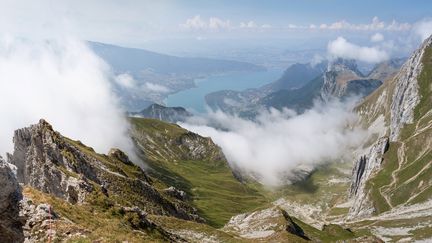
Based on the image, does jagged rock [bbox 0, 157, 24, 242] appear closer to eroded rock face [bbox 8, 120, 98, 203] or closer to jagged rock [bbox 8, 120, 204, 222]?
jagged rock [bbox 8, 120, 204, 222]

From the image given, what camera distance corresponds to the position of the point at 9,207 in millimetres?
28188

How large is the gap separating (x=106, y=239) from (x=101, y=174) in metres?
81.2

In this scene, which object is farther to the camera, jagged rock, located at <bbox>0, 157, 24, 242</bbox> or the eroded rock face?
the eroded rock face

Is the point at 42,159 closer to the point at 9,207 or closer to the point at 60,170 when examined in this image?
the point at 60,170

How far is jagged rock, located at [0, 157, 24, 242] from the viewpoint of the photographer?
2717 cm

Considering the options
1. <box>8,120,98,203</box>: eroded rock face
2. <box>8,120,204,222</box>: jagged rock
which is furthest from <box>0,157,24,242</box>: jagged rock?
<box>8,120,98,203</box>: eroded rock face

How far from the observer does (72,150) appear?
11000cm

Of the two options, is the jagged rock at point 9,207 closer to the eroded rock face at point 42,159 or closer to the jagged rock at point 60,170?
the jagged rock at point 60,170

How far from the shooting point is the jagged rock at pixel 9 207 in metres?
27.2

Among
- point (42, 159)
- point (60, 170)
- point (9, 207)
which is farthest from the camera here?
point (42, 159)

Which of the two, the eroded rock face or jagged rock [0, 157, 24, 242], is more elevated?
the eroded rock face

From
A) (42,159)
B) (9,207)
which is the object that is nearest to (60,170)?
(42,159)

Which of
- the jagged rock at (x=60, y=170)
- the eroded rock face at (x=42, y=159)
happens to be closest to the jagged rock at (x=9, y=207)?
the jagged rock at (x=60, y=170)

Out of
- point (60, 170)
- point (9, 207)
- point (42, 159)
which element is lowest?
point (9, 207)
